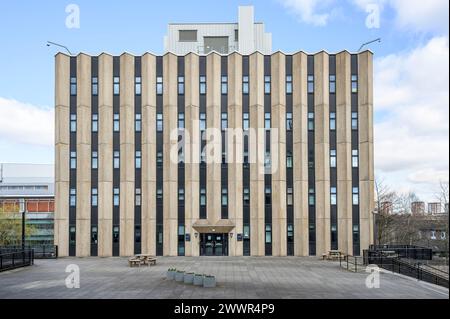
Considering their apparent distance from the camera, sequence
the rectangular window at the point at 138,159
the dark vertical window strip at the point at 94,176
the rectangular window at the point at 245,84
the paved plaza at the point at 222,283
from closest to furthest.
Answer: the paved plaza at the point at 222,283, the dark vertical window strip at the point at 94,176, the rectangular window at the point at 138,159, the rectangular window at the point at 245,84

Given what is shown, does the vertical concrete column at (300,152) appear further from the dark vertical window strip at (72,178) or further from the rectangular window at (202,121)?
the dark vertical window strip at (72,178)

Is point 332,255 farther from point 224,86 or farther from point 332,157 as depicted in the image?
point 224,86

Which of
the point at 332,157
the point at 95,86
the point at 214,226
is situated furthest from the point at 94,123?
the point at 332,157

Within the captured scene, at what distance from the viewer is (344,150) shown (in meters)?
44.4

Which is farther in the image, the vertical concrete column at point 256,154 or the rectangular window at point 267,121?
the rectangular window at point 267,121

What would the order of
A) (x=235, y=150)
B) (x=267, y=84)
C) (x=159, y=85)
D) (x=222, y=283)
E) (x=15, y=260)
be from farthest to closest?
(x=159, y=85) → (x=267, y=84) → (x=235, y=150) → (x=15, y=260) → (x=222, y=283)

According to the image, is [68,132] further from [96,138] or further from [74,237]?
[74,237]

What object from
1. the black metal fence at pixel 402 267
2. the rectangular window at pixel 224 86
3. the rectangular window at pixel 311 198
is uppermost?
the rectangular window at pixel 224 86

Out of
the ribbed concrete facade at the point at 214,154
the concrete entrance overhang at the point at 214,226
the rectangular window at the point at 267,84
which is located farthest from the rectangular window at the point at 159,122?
the rectangular window at the point at 267,84

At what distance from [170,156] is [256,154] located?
8322mm

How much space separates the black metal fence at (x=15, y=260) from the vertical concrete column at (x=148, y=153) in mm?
11478

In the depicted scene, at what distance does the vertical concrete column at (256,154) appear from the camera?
43997 mm

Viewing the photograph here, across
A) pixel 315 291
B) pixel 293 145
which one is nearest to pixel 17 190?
pixel 293 145

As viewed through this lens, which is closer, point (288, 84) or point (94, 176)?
point (94, 176)
